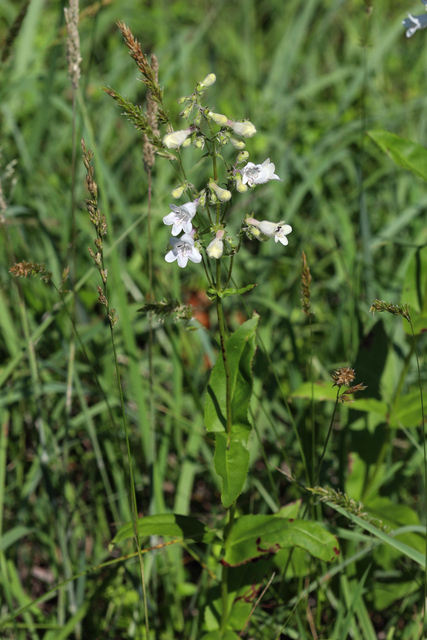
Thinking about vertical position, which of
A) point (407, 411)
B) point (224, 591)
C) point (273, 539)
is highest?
point (407, 411)

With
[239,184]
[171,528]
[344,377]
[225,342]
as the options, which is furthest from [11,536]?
[239,184]

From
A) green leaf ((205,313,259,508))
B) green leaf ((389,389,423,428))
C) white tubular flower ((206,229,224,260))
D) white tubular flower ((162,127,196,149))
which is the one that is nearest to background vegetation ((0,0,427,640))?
green leaf ((389,389,423,428))

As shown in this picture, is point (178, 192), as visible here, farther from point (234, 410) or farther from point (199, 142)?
point (234, 410)

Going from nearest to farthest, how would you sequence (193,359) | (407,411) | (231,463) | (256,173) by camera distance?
(256,173) → (231,463) → (407,411) → (193,359)

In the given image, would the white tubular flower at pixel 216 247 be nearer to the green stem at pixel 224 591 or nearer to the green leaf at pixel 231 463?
the green leaf at pixel 231 463

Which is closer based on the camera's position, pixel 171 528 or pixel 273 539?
pixel 273 539

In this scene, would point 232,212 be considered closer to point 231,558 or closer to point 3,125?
point 3,125

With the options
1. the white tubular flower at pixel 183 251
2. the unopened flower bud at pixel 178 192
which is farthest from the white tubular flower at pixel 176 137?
the white tubular flower at pixel 183 251

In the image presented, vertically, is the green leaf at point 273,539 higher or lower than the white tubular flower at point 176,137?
lower
